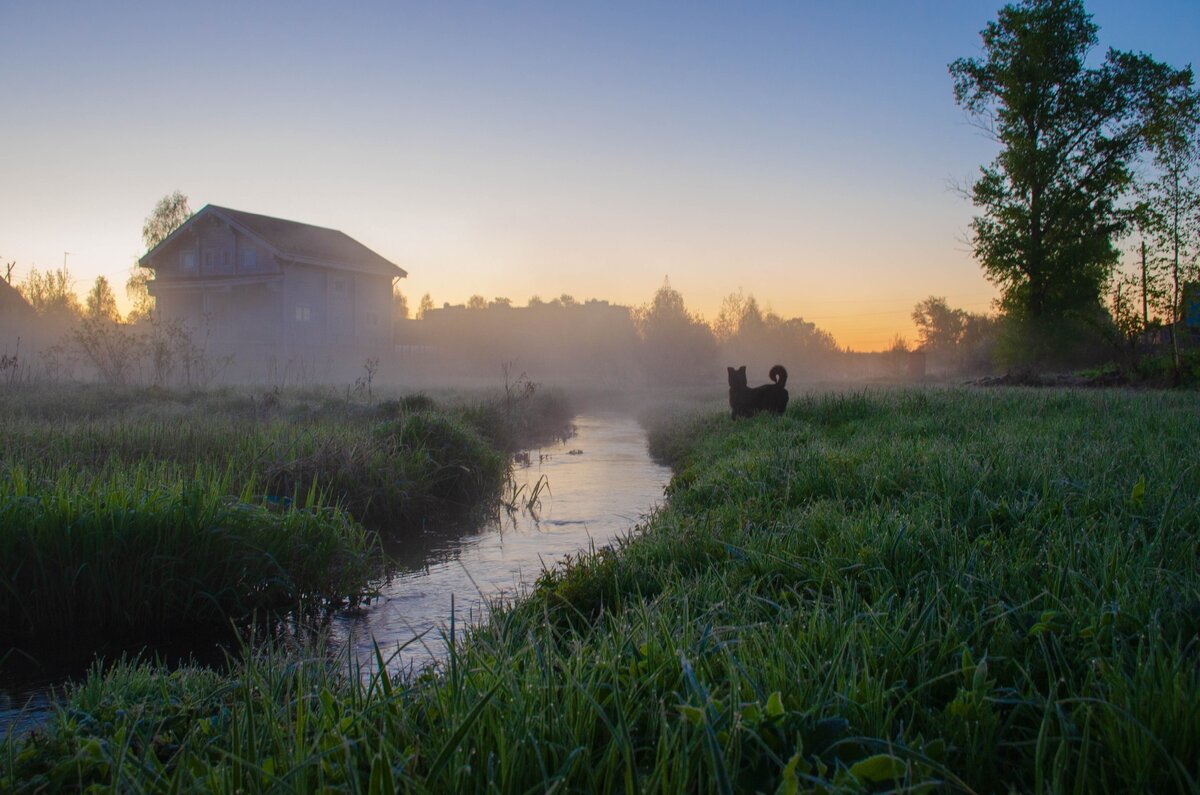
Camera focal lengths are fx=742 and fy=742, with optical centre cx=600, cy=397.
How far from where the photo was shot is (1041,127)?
955 inches

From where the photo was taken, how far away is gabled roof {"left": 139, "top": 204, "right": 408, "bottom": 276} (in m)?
33.5

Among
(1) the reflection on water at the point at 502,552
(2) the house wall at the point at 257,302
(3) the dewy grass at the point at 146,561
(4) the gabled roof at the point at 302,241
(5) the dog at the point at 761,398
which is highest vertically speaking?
(4) the gabled roof at the point at 302,241

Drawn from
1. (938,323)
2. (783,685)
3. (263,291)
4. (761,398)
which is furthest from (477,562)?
(938,323)

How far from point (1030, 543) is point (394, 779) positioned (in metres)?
3.10

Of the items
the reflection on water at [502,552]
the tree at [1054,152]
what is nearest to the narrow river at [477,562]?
the reflection on water at [502,552]

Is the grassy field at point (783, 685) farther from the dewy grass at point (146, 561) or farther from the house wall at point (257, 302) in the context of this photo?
the house wall at point (257, 302)

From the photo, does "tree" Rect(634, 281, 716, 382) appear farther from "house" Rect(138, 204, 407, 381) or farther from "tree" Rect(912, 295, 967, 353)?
"tree" Rect(912, 295, 967, 353)

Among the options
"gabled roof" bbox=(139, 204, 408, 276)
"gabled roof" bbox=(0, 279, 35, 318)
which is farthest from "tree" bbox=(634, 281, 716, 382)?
"gabled roof" bbox=(0, 279, 35, 318)

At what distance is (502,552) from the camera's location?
6469 mm

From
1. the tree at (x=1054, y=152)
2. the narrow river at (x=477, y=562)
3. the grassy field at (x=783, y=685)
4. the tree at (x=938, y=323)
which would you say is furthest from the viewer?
the tree at (x=938, y=323)

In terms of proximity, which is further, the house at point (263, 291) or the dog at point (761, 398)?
the house at point (263, 291)

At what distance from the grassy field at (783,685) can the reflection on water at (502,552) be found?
431mm

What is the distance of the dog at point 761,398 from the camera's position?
12.4 meters

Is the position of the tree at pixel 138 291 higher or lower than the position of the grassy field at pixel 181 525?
higher
